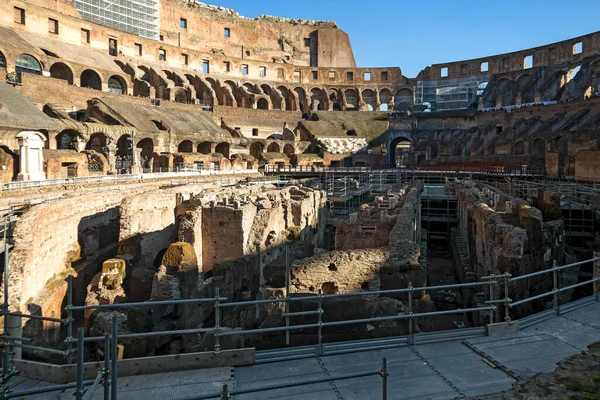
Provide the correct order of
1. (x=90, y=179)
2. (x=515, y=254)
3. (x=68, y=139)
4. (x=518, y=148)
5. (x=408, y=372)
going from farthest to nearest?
(x=518, y=148)
(x=68, y=139)
(x=90, y=179)
(x=515, y=254)
(x=408, y=372)

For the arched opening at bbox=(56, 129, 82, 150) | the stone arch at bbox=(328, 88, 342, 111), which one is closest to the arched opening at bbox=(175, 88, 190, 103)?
the stone arch at bbox=(328, 88, 342, 111)

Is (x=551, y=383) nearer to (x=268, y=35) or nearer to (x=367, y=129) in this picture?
(x=367, y=129)

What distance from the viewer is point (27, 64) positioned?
115ft

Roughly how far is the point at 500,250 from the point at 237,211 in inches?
268

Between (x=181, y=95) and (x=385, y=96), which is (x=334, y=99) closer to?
(x=385, y=96)

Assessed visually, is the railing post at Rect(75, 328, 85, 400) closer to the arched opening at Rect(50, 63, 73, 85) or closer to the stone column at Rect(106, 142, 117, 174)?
the stone column at Rect(106, 142, 117, 174)

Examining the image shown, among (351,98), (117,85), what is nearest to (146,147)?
(117,85)

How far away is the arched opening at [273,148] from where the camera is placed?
46.1 metres

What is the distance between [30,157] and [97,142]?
10841mm

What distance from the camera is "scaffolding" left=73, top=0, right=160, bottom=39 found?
50.7m

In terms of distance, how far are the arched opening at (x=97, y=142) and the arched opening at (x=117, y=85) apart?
49.5 ft

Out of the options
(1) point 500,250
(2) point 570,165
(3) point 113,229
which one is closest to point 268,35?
(2) point 570,165

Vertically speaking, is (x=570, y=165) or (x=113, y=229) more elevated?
(x=570, y=165)

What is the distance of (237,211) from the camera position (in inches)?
490
